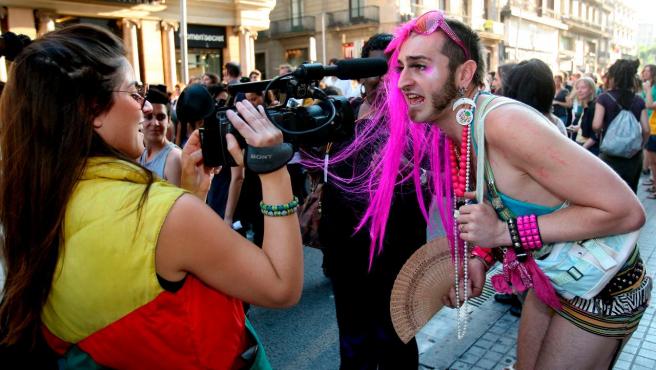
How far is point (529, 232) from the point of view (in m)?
1.71

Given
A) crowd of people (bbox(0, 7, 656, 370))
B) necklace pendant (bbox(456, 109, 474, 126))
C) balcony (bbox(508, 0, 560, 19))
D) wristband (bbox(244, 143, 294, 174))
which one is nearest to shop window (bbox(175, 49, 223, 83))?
crowd of people (bbox(0, 7, 656, 370))

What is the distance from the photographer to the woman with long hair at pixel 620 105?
5.57 meters

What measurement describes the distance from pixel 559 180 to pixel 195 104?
3.71 ft

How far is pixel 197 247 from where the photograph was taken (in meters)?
1.17

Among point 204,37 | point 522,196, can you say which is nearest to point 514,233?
point 522,196

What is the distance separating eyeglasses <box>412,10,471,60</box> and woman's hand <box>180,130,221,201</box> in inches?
Answer: 36.2

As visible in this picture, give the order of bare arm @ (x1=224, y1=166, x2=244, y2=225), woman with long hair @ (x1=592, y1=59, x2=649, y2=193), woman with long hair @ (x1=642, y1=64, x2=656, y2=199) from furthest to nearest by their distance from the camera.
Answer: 1. woman with long hair @ (x1=642, y1=64, x2=656, y2=199)
2. woman with long hair @ (x1=592, y1=59, x2=649, y2=193)
3. bare arm @ (x1=224, y1=166, x2=244, y2=225)

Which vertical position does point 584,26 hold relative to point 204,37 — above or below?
above

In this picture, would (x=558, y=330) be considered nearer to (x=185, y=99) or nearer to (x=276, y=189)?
(x=276, y=189)

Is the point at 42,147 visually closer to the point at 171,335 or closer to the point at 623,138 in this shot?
the point at 171,335

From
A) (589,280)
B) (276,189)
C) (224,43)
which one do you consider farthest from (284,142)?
(224,43)

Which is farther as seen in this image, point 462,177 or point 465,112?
point 462,177

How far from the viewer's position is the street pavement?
3.20m

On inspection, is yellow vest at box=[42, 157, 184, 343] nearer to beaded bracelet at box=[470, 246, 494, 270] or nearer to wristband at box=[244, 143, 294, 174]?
wristband at box=[244, 143, 294, 174]
